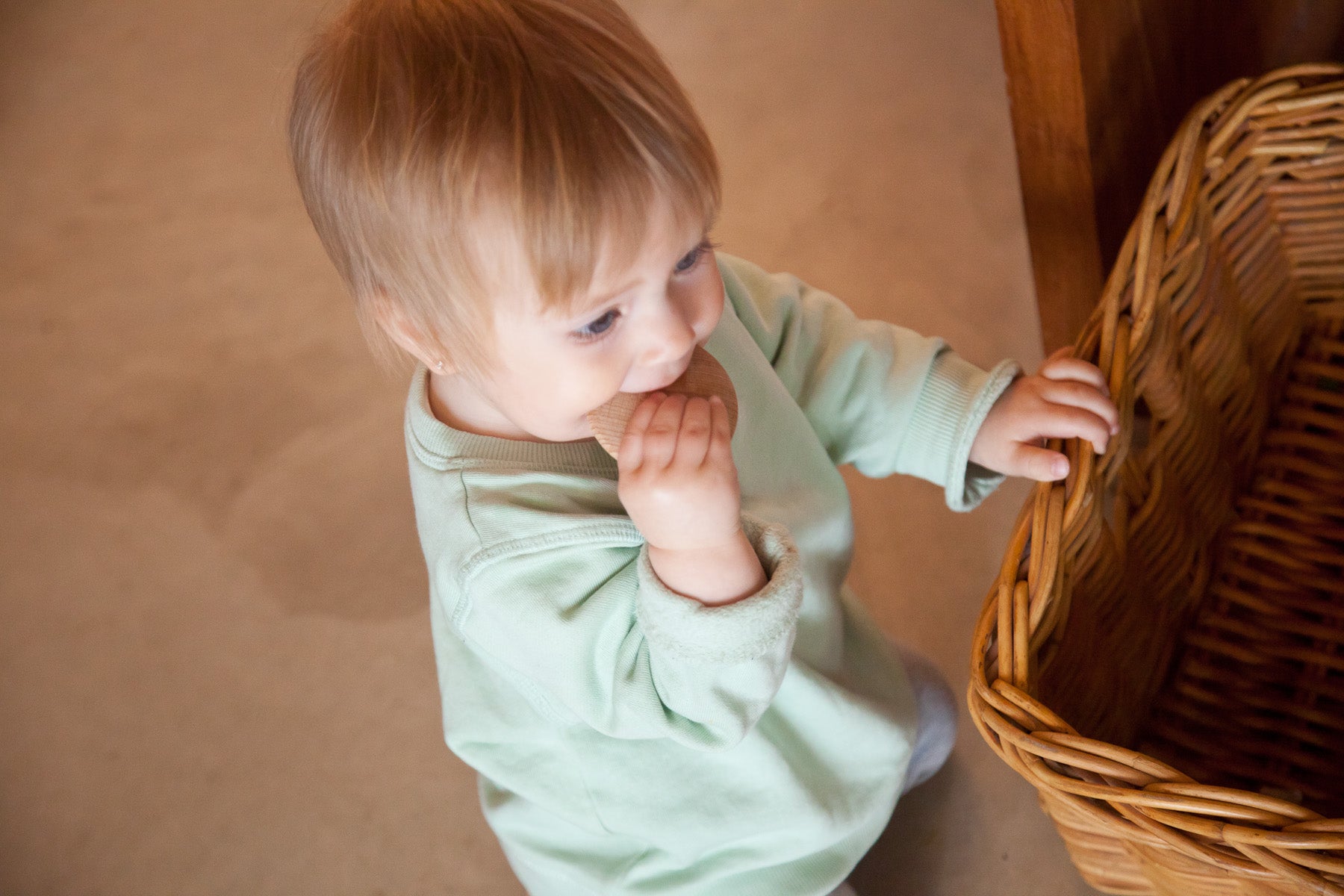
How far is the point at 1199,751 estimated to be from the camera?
82cm

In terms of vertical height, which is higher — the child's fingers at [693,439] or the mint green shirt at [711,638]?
the child's fingers at [693,439]

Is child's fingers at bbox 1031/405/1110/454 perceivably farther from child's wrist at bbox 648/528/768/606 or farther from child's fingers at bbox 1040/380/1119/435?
child's wrist at bbox 648/528/768/606

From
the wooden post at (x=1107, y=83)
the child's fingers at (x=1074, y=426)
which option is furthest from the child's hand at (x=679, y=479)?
the wooden post at (x=1107, y=83)

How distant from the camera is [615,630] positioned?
65cm

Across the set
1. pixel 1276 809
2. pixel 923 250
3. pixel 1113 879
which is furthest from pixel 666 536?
pixel 923 250

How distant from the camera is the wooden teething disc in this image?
62cm

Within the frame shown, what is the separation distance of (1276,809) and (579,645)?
1.20ft

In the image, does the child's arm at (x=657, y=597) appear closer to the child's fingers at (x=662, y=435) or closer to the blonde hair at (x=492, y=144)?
the child's fingers at (x=662, y=435)

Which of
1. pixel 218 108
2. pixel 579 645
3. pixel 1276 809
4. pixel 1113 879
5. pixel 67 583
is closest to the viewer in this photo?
pixel 1276 809

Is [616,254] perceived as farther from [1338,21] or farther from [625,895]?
[1338,21]

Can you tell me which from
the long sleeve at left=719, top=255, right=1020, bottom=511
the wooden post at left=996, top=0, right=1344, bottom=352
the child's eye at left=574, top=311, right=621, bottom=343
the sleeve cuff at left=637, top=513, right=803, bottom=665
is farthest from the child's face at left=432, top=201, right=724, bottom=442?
the wooden post at left=996, top=0, right=1344, bottom=352

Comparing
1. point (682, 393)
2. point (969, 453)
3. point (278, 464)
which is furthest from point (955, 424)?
point (278, 464)

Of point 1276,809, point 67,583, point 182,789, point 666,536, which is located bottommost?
point 182,789

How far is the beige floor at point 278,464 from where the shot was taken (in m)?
1.04
